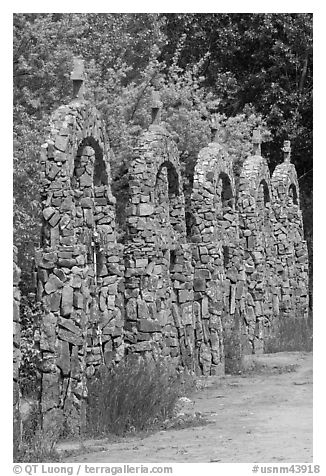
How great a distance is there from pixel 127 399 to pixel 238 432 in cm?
145

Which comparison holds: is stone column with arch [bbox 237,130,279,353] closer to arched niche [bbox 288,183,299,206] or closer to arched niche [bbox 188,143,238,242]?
arched niche [bbox 188,143,238,242]

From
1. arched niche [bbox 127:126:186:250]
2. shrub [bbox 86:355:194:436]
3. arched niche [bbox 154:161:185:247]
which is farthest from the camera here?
arched niche [bbox 154:161:185:247]

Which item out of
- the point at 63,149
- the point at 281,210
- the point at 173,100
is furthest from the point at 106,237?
the point at 173,100

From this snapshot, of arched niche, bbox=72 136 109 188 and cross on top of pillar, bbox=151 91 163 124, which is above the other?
cross on top of pillar, bbox=151 91 163 124

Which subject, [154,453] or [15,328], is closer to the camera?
[15,328]

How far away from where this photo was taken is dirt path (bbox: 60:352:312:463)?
12734mm

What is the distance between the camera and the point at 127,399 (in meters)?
14.2

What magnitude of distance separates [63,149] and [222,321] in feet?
27.1

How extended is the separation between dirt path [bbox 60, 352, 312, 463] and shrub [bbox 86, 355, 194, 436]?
32 centimetres

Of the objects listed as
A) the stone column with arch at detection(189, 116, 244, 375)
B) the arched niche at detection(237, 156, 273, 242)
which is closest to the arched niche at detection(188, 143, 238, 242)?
the stone column with arch at detection(189, 116, 244, 375)

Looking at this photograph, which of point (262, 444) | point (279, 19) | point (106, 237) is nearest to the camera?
point (262, 444)
